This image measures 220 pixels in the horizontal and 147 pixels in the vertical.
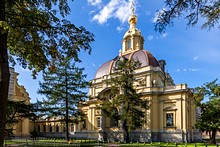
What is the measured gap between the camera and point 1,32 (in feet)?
21.8

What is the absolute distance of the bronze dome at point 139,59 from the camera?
42181mm

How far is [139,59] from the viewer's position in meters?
43.8

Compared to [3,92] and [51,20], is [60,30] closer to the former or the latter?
[51,20]

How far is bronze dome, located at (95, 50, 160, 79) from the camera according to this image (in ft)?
138

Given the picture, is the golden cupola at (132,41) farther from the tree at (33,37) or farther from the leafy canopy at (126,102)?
the tree at (33,37)

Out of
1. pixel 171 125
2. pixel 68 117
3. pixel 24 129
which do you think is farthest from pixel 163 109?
A: pixel 24 129

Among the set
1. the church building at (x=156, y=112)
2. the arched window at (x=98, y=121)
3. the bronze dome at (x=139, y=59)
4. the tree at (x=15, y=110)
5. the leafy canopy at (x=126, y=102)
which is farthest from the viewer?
the arched window at (x=98, y=121)

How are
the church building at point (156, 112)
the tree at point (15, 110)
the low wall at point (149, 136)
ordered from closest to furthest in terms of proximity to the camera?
the tree at point (15, 110)
the low wall at point (149, 136)
the church building at point (156, 112)

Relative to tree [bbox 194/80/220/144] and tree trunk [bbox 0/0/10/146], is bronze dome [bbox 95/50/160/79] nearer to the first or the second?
tree [bbox 194/80/220/144]

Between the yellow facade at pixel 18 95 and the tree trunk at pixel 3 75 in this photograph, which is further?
the yellow facade at pixel 18 95

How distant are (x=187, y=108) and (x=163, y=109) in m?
3.52

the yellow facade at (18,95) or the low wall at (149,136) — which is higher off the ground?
the yellow facade at (18,95)

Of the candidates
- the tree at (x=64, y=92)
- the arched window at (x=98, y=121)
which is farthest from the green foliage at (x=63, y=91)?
the arched window at (x=98, y=121)

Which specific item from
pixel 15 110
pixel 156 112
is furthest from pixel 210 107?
pixel 15 110
